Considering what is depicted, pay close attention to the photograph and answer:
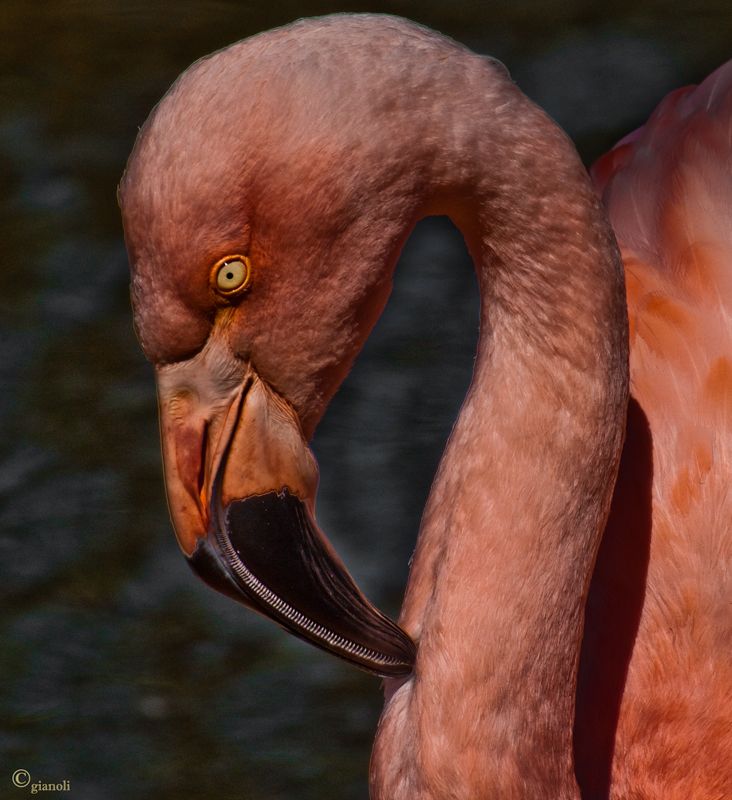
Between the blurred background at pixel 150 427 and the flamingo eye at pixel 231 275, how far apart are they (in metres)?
2.14

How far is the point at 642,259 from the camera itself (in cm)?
338

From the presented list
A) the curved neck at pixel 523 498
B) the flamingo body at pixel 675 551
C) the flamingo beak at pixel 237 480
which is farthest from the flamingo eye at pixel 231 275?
the flamingo body at pixel 675 551

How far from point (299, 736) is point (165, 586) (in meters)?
0.74

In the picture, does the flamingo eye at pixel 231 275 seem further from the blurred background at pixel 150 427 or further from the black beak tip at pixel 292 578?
the blurred background at pixel 150 427

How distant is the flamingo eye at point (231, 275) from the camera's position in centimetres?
231

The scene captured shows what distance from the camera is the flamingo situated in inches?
89.2

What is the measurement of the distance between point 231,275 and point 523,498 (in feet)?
2.36

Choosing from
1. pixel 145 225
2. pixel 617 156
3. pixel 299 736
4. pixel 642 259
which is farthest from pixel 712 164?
pixel 299 736

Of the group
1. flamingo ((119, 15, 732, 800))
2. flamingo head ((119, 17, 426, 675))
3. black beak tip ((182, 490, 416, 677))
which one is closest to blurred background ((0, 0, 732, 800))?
flamingo ((119, 15, 732, 800))

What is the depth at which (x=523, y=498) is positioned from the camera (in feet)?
8.68

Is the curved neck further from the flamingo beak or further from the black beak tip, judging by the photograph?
the flamingo beak

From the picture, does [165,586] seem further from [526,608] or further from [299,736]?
[526,608]

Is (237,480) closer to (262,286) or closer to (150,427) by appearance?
(262,286)

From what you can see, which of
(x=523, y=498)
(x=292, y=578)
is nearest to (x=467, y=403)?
(x=523, y=498)
